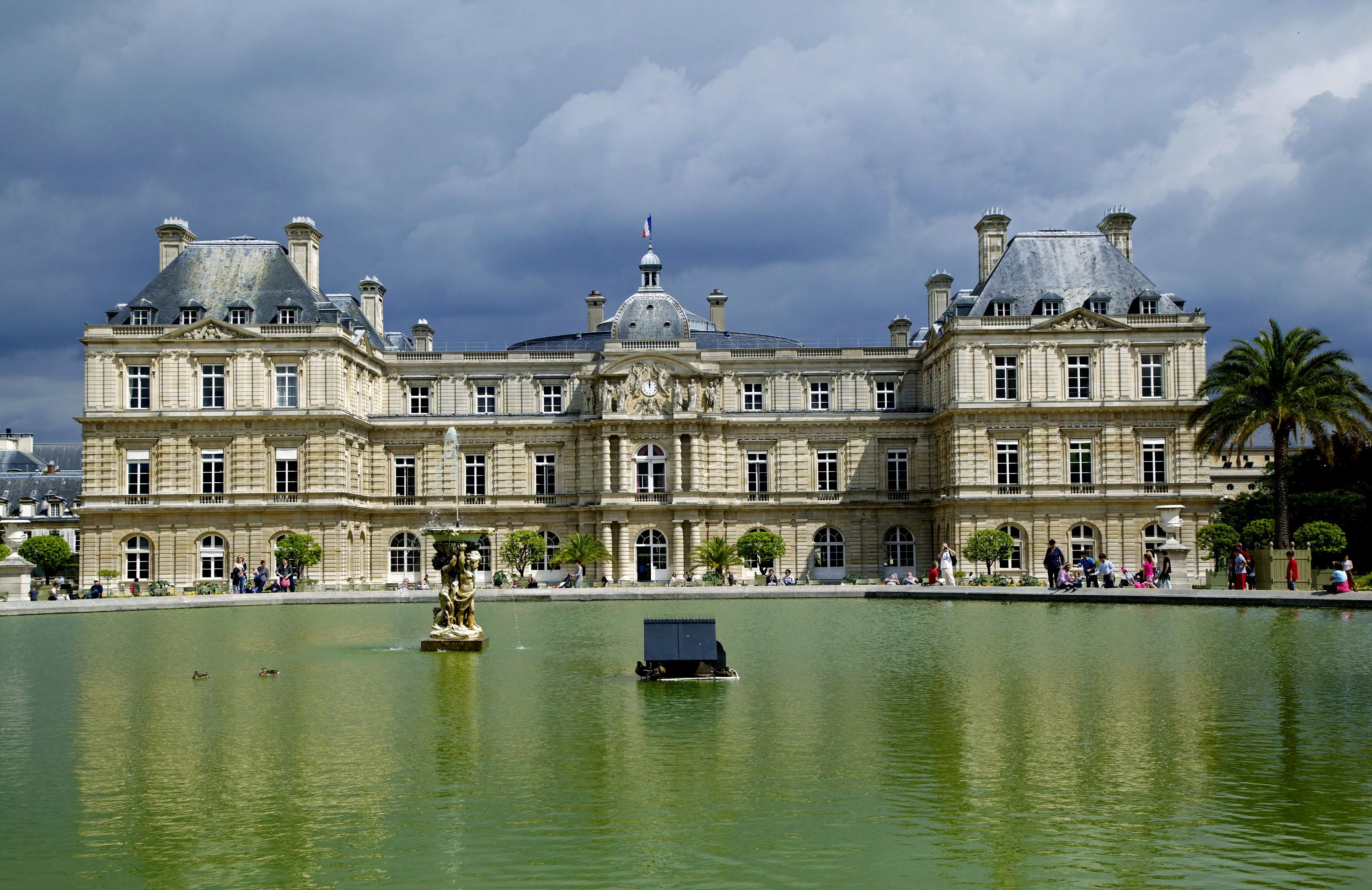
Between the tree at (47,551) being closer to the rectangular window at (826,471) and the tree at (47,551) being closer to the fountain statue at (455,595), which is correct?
the rectangular window at (826,471)

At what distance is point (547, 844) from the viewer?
10.9m

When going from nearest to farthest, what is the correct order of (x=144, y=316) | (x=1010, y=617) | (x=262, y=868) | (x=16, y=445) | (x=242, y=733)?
(x=262, y=868), (x=242, y=733), (x=1010, y=617), (x=144, y=316), (x=16, y=445)

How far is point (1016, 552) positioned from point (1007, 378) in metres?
8.53

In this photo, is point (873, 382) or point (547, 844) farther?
point (873, 382)

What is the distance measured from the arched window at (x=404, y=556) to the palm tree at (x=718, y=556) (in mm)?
15521

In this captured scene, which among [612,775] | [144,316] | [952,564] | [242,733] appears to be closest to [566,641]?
[242,733]

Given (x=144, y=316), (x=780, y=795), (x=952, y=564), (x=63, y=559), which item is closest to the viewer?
(x=780, y=795)

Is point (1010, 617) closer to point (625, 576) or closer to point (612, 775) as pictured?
point (612, 775)

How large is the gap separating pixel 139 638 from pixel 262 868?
75.2ft

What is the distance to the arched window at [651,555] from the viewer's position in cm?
6488

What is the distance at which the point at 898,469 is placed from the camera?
67000 millimetres

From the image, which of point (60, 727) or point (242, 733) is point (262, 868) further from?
point (60, 727)

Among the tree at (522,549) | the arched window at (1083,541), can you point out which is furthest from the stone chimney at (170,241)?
the arched window at (1083,541)

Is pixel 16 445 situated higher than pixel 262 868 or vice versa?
pixel 16 445
